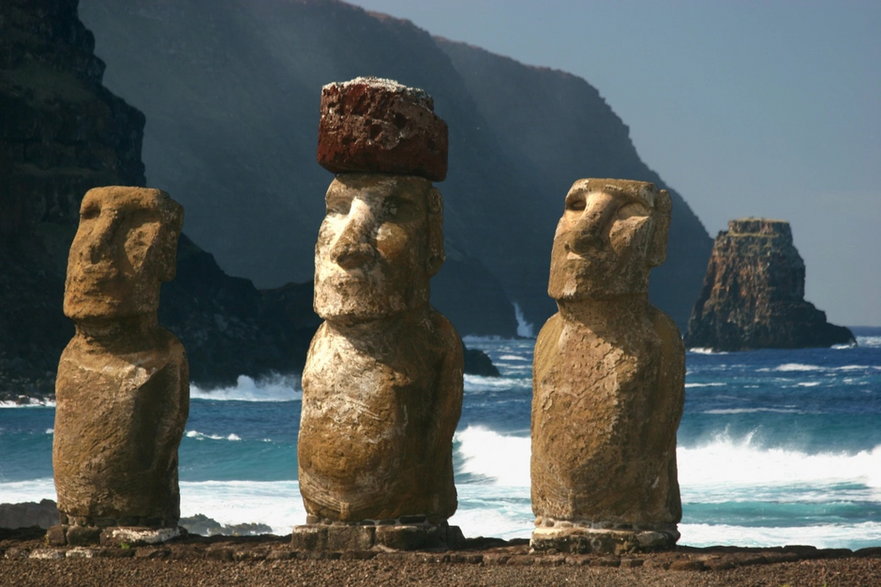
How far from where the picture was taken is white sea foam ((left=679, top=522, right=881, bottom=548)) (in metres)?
21.1

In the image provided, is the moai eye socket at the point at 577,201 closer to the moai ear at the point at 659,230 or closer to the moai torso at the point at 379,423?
the moai ear at the point at 659,230

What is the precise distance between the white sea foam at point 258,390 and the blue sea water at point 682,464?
0.11 m

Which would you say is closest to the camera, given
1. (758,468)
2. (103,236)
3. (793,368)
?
(103,236)

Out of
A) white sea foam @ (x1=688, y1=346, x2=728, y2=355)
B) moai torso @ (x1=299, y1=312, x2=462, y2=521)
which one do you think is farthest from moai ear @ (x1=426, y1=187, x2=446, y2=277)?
white sea foam @ (x1=688, y1=346, x2=728, y2=355)

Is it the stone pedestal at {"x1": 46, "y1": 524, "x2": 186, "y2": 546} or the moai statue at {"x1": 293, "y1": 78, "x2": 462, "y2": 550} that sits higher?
the moai statue at {"x1": 293, "y1": 78, "x2": 462, "y2": 550}

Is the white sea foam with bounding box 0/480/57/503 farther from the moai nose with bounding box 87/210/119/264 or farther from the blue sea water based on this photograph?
the moai nose with bounding box 87/210/119/264

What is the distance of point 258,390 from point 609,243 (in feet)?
175

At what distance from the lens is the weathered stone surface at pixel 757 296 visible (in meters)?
111

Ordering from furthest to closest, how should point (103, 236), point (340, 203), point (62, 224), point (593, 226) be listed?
point (62, 224)
point (103, 236)
point (340, 203)
point (593, 226)

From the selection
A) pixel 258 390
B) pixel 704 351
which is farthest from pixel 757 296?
pixel 258 390

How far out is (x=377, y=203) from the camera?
42.1ft

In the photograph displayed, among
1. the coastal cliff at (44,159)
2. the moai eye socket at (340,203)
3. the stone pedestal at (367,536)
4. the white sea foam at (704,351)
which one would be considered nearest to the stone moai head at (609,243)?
the moai eye socket at (340,203)

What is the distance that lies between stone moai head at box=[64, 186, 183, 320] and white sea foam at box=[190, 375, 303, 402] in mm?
47255

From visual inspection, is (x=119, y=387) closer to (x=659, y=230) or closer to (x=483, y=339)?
(x=659, y=230)
